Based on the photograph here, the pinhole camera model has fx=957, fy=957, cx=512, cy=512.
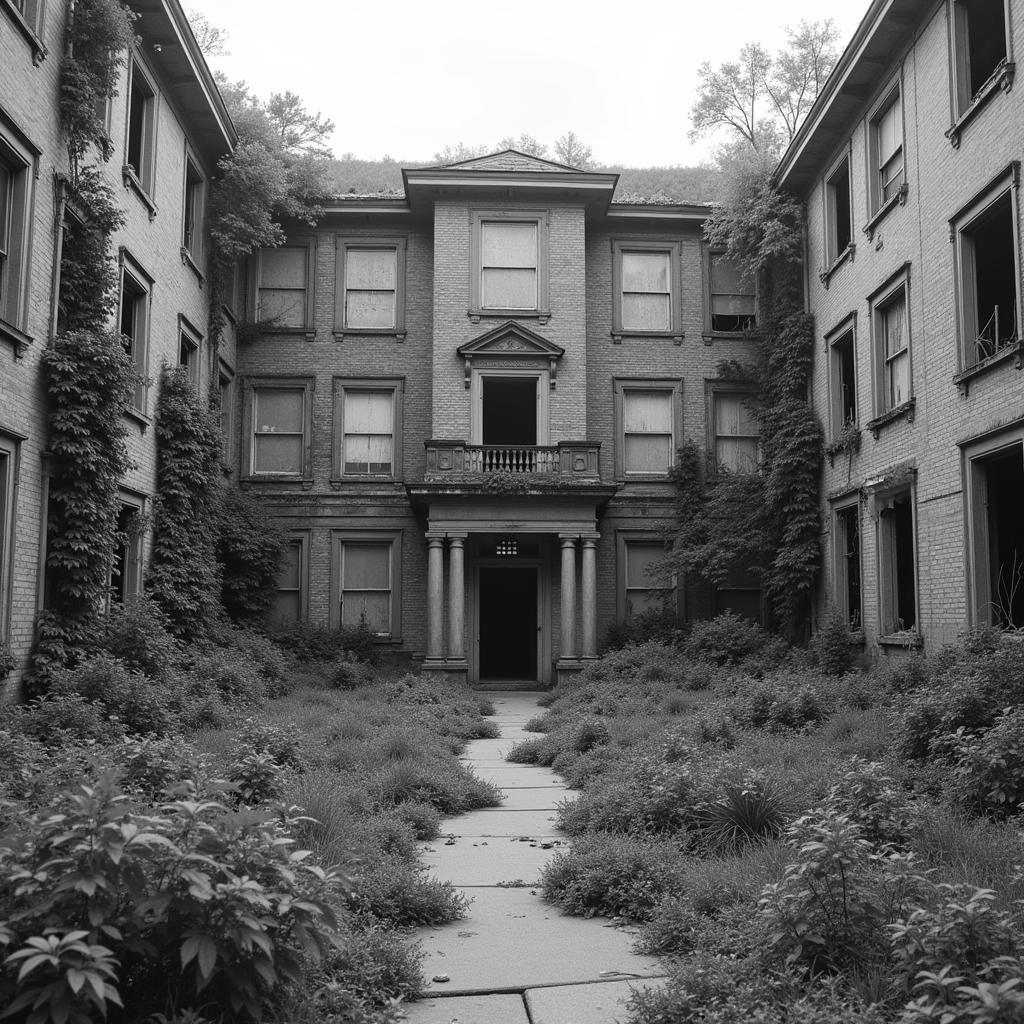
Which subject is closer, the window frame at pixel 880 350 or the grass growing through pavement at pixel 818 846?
the grass growing through pavement at pixel 818 846

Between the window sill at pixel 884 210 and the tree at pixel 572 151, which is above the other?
the tree at pixel 572 151

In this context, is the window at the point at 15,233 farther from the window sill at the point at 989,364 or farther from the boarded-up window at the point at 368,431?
the boarded-up window at the point at 368,431

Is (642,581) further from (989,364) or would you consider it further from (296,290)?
(989,364)

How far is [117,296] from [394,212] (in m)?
9.87

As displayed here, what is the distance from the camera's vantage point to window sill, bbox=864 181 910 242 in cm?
1433

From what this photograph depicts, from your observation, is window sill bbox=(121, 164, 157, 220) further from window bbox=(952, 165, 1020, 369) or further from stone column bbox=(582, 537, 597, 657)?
window bbox=(952, 165, 1020, 369)

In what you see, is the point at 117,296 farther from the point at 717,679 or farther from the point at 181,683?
the point at 717,679

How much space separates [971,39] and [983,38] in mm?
238

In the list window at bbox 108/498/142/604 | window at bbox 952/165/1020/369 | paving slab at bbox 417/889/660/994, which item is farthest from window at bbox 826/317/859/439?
paving slab at bbox 417/889/660/994

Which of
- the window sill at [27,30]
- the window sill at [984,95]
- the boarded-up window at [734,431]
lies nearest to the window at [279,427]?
the boarded-up window at [734,431]

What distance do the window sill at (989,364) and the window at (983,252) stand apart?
141 mm

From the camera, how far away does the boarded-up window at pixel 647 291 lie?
72.7ft

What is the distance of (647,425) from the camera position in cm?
2191

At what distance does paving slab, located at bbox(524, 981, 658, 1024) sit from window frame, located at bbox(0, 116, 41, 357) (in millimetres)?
9103
